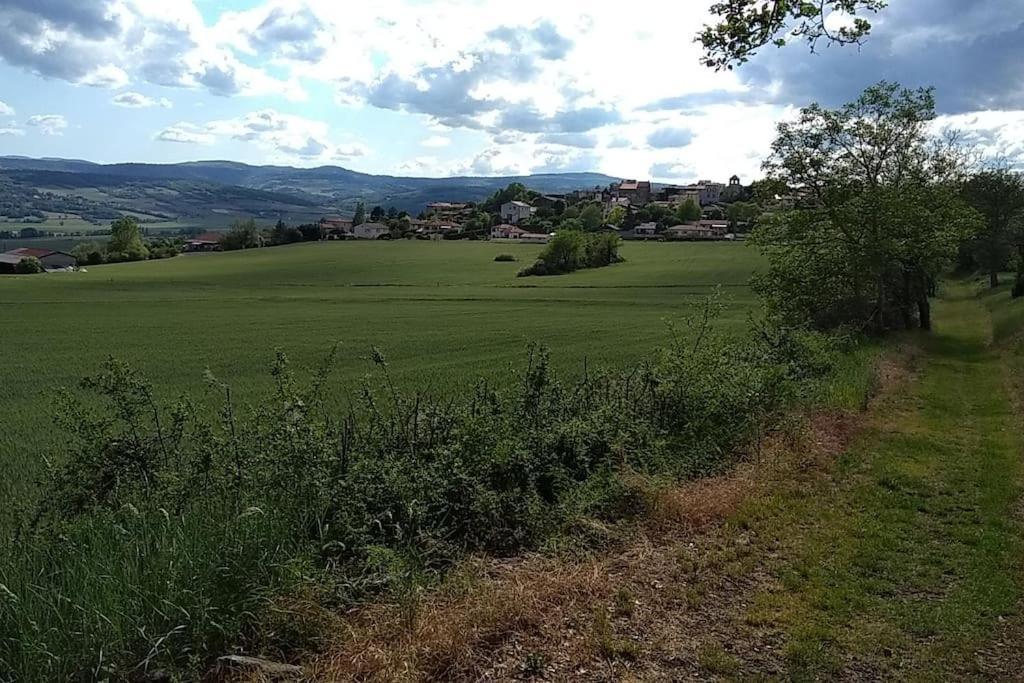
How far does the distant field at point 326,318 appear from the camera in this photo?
23.3 metres

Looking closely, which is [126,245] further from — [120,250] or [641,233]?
[641,233]

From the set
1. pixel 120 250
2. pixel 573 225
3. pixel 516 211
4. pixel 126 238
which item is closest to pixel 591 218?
pixel 573 225

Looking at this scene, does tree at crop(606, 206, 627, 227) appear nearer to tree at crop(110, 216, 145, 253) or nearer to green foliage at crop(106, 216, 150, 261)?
green foliage at crop(106, 216, 150, 261)

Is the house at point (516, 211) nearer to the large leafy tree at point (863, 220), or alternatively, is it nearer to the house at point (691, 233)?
the house at point (691, 233)

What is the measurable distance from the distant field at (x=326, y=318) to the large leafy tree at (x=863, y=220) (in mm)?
5733

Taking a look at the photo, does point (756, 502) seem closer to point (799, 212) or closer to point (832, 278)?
point (832, 278)

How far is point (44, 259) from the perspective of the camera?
104 meters

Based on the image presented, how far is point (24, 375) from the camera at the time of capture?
2319cm

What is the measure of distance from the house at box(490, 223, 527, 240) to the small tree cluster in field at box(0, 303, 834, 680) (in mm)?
127597

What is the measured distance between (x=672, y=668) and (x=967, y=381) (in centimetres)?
1873

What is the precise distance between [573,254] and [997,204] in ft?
149

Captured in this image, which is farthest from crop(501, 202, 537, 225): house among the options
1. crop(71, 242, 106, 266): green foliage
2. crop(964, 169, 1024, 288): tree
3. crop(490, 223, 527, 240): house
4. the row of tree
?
the row of tree

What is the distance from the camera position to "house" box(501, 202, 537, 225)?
18700 cm

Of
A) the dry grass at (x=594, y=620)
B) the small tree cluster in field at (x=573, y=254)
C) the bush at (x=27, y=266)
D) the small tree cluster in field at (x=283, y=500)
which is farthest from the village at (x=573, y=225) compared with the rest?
the dry grass at (x=594, y=620)
